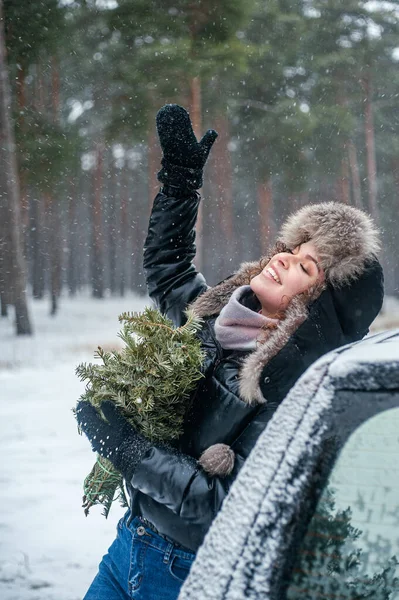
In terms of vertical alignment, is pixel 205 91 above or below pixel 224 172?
above

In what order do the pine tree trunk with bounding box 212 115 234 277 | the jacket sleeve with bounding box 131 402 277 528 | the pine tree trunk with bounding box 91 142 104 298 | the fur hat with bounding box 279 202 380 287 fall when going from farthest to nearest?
1. the pine tree trunk with bounding box 91 142 104 298
2. the pine tree trunk with bounding box 212 115 234 277
3. the fur hat with bounding box 279 202 380 287
4. the jacket sleeve with bounding box 131 402 277 528

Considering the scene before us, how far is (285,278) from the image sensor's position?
222cm

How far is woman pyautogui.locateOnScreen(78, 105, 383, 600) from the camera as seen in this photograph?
1.91 metres

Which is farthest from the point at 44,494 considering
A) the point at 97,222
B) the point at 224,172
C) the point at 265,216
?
the point at 97,222

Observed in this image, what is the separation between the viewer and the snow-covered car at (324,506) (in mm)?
1176

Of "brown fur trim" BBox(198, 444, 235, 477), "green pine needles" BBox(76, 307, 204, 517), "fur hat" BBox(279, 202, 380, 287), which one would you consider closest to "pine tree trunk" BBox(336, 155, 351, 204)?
"fur hat" BBox(279, 202, 380, 287)

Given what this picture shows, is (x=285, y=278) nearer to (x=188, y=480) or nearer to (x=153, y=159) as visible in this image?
(x=188, y=480)

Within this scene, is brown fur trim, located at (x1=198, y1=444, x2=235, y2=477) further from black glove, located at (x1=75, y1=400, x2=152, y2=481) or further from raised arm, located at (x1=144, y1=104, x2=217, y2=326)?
raised arm, located at (x1=144, y1=104, x2=217, y2=326)

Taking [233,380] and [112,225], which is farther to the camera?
[112,225]

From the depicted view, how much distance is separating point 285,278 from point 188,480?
776 mm

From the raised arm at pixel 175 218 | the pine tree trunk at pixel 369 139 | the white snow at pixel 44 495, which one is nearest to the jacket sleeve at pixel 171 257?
the raised arm at pixel 175 218

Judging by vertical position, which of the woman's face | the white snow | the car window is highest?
the woman's face

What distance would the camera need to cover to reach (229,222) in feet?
105

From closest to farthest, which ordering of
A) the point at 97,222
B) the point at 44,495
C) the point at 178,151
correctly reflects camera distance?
the point at 178,151, the point at 44,495, the point at 97,222
